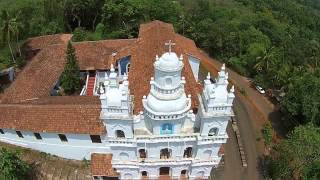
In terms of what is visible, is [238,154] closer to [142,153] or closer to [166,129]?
[142,153]

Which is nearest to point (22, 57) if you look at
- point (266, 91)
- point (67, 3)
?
point (67, 3)

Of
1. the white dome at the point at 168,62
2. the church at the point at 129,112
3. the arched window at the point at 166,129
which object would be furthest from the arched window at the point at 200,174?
the white dome at the point at 168,62

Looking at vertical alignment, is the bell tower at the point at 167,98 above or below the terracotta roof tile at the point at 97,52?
above

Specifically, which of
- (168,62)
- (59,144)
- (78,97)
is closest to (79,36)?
(78,97)

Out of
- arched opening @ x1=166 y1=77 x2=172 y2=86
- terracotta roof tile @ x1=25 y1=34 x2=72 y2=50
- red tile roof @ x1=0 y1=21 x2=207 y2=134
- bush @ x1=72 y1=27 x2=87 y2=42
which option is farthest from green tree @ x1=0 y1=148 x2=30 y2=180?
bush @ x1=72 y1=27 x2=87 y2=42

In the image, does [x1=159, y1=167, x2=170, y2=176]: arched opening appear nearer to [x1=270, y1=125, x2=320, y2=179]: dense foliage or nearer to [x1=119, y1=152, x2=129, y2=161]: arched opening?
[x1=119, y1=152, x2=129, y2=161]: arched opening

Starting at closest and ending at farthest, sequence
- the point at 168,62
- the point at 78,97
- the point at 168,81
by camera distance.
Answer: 1. the point at 168,62
2. the point at 168,81
3. the point at 78,97

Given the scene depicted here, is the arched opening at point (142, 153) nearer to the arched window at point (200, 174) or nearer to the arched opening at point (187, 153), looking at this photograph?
the arched opening at point (187, 153)
